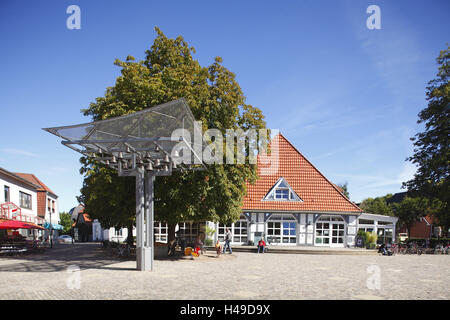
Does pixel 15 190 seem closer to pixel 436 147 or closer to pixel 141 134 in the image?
pixel 141 134

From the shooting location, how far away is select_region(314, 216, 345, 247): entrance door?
28.7 m

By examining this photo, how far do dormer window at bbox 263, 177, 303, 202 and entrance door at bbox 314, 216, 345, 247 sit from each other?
2703mm

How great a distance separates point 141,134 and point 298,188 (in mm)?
19106

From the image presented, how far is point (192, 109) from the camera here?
16.8 m

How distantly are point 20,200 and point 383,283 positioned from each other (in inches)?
1214

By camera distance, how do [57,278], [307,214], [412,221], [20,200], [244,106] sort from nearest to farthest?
1. [57,278]
2. [244,106]
3. [307,214]
4. [20,200]
5. [412,221]

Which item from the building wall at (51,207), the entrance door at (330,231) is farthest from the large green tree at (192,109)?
the building wall at (51,207)

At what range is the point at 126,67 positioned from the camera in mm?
16766

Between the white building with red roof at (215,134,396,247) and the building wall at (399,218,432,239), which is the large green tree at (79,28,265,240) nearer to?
the white building with red roof at (215,134,396,247)

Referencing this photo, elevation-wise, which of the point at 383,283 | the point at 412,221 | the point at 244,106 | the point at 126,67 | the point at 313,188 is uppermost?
the point at 126,67

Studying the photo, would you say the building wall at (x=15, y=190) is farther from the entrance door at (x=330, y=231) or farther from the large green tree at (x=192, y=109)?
the entrance door at (x=330, y=231)

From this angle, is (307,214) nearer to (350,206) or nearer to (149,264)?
(350,206)
